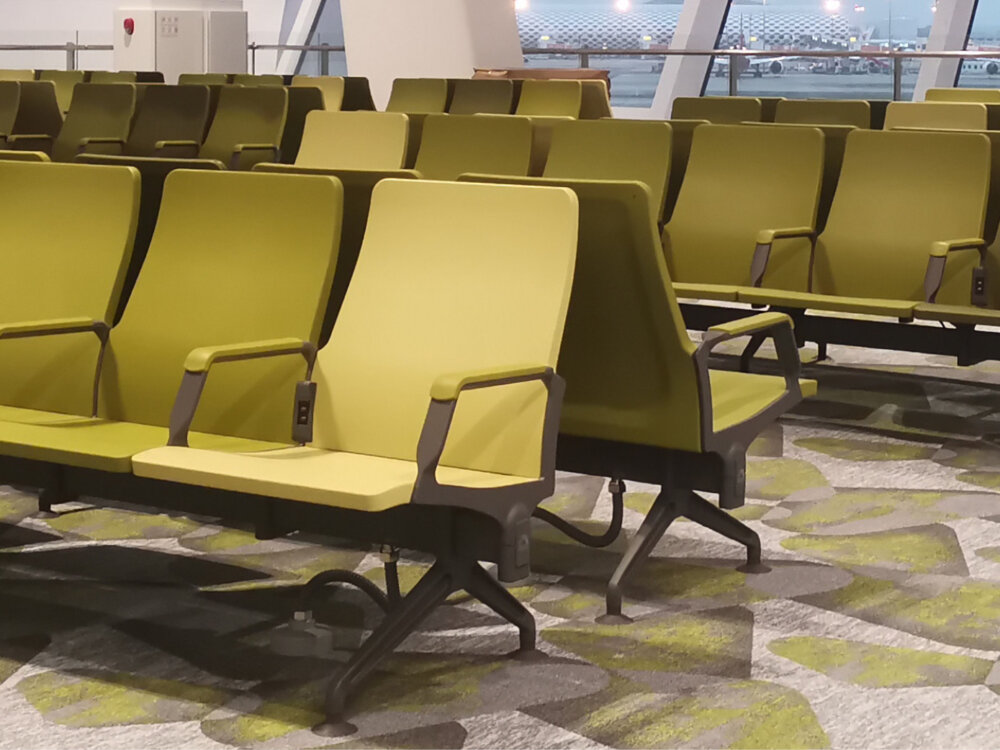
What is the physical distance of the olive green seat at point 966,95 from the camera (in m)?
8.81

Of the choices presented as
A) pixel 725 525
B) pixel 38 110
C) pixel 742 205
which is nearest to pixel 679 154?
pixel 742 205

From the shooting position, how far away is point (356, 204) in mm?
3482

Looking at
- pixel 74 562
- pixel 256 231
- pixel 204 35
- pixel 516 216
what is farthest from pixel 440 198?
pixel 204 35

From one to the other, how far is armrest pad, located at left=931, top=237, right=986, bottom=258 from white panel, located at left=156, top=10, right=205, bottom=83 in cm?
965

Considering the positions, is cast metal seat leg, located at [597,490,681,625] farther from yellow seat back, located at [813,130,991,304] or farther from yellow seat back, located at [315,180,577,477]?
yellow seat back, located at [813,130,991,304]

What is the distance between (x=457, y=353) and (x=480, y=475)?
0.88 ft

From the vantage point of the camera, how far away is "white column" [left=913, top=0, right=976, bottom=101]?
46.2 feet

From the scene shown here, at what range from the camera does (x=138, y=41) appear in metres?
13.4

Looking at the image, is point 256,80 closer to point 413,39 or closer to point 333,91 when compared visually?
point 333,91

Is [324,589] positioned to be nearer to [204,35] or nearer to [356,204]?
[356,204]

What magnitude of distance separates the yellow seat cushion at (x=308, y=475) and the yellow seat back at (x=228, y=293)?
0.27 metres

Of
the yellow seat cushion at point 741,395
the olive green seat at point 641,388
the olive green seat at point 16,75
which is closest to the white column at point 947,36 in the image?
the olive green seat at point 16,75

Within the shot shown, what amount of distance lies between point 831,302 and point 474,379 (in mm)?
2476

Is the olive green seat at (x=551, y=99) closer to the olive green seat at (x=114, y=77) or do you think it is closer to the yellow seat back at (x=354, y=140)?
the yellow seat back at (x=354, y=140)
